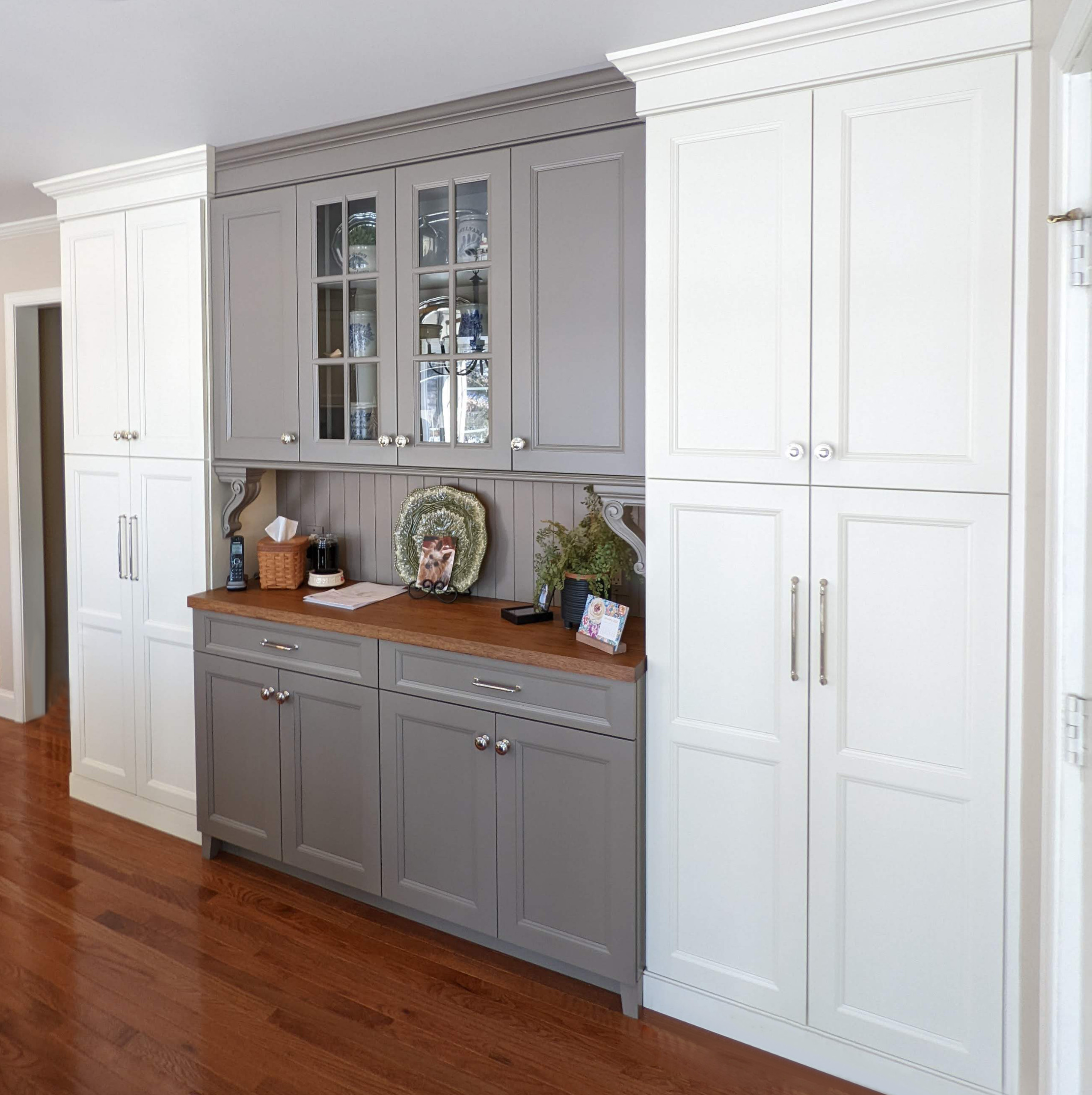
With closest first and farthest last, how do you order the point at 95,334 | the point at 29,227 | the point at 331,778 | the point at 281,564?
the point at 331,778
the point at 281,564
the point at 95,334
the point at 29,227

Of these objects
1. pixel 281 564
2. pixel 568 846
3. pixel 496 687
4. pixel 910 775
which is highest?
pixel 281 564

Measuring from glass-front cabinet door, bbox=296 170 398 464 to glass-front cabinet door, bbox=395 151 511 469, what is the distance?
0.06 meters

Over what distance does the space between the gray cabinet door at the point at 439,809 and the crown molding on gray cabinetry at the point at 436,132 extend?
5.29 feet

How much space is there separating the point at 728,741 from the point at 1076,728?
2.67 feet

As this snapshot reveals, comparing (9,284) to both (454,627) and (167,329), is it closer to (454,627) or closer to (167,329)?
(167,329)

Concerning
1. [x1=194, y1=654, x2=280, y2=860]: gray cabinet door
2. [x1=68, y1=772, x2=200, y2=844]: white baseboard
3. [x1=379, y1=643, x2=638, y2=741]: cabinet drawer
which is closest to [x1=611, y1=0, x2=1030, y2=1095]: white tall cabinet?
[x1=379, y1=643, x2=638, y2=741]: cabinet drawer

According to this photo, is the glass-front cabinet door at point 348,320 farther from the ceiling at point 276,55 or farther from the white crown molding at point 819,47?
the white crown molding at point 819,47

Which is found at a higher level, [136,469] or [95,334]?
[95,334]

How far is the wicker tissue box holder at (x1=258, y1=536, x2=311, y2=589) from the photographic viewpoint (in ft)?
10.0

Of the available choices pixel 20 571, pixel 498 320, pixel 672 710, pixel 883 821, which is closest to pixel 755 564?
pixel 672 710

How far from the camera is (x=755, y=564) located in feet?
6.74

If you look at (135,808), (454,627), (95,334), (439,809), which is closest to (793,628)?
(454,627)

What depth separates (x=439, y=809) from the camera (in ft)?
8.13

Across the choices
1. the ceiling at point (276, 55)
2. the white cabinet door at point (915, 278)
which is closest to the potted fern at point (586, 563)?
the white cabinet door at point (915, 278)
